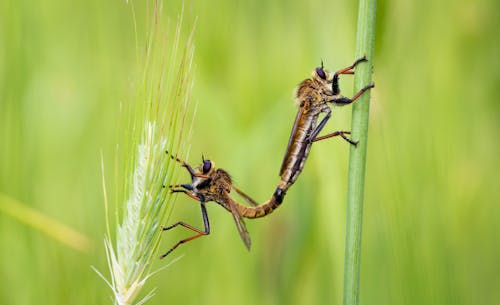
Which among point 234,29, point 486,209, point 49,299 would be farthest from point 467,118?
point 49,299

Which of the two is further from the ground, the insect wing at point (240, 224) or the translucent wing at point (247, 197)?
the translucent wing at point (247, 197)

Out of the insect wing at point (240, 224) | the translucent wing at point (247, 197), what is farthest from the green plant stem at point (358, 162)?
the translucent wing at point (247, 197)

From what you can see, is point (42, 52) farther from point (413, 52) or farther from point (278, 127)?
point (413, 52)

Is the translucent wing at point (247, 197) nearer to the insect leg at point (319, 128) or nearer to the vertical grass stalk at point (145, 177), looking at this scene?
the insect leg at point (319, 128)

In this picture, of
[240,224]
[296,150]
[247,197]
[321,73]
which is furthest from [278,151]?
[240,224]

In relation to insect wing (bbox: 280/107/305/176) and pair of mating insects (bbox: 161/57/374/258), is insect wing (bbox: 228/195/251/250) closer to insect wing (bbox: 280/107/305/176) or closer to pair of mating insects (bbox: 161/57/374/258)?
pair of mating insects (bbox: 161/57/374/258)

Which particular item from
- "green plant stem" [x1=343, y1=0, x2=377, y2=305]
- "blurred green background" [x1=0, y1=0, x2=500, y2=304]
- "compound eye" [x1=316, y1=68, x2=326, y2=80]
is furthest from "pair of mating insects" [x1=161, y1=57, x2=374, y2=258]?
"green plant stem" [x1=343, y1=0, x2=377, y2=305]
